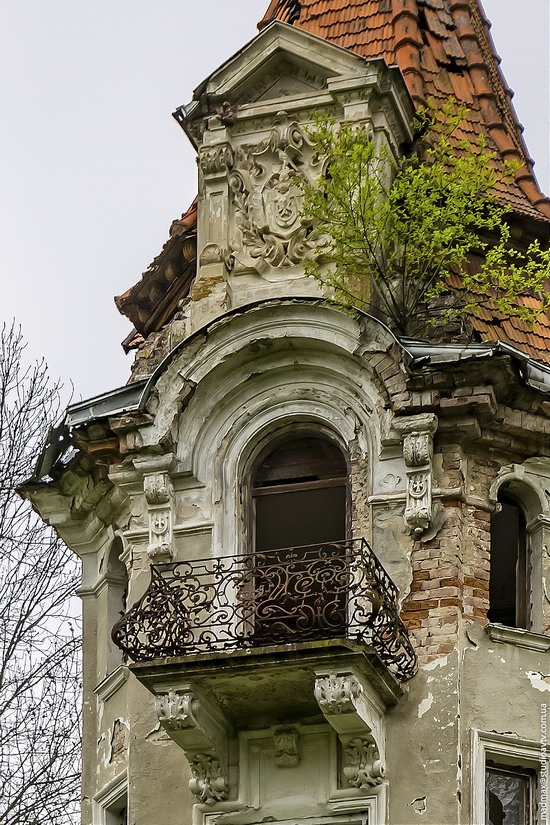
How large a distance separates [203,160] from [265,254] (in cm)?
117

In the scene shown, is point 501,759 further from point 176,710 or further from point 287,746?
point 176,710

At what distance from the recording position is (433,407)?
1978 centimetres

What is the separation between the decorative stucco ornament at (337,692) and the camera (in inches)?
721

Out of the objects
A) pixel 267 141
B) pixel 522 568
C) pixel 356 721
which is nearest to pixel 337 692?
pixel 356 721

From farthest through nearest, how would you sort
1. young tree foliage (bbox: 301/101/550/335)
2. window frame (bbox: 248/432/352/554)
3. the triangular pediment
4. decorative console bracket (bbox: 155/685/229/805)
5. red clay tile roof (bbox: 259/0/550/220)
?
1. red clay tile roof (bbox: 259/0/550/220)
2. the triangular pediment
3. young tree foliage (bbox: 301/101/550/335)
4. window frame (bbox: 248/432/352/554)
5. decorative console bracket (bbox: 155/685/229/805)

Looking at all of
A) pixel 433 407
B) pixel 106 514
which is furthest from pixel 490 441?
pixel 106 514

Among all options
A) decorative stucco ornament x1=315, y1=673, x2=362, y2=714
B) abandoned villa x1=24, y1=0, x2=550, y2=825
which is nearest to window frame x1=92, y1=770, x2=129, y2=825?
abandoned villa x1=24, y1=0, x2=550, y2=825

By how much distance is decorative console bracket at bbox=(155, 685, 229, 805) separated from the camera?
61.4 ft

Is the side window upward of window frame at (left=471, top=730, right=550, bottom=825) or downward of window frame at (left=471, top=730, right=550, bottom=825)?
upward

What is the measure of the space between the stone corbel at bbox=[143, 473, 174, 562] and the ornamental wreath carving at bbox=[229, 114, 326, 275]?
2270mm

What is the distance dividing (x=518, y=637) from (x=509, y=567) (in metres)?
1.00

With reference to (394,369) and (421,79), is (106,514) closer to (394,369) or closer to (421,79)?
(394,369)

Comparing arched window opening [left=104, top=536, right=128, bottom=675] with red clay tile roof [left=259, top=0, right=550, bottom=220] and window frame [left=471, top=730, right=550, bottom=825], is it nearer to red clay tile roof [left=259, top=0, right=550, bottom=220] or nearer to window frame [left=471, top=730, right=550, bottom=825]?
window frame [left=471, top=730, right=550, bottom=825]

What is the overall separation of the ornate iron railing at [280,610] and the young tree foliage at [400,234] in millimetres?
2418
